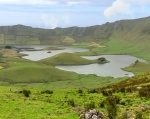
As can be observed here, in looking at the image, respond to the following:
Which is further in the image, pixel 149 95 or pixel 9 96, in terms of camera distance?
pixel 9 96

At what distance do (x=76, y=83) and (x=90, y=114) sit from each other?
151 meters

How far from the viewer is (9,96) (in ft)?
121

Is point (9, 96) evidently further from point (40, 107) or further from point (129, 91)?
point (129, 91)

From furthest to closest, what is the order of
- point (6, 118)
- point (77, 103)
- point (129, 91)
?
point (129, 91) → point (77, 103) → point (6, 118)

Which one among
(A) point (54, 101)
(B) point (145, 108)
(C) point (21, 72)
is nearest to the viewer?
(B) point (145, 108)

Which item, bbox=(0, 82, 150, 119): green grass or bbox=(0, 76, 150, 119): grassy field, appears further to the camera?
bbox=(0, 82, 150, 119): green grass

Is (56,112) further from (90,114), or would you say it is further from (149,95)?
(149,95)

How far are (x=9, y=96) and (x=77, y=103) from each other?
9.97 metres

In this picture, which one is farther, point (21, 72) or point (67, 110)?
point (21, 72)

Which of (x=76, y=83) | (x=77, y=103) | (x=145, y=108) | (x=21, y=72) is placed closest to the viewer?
(x=145, y=108)

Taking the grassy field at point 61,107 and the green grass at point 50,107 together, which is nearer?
the grassy field at point 61,107

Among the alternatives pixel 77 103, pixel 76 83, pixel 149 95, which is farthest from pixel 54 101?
pixel 76 83

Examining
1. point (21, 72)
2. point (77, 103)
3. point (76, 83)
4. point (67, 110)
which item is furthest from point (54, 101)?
point (21, 72)

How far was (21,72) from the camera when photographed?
197875 mm
